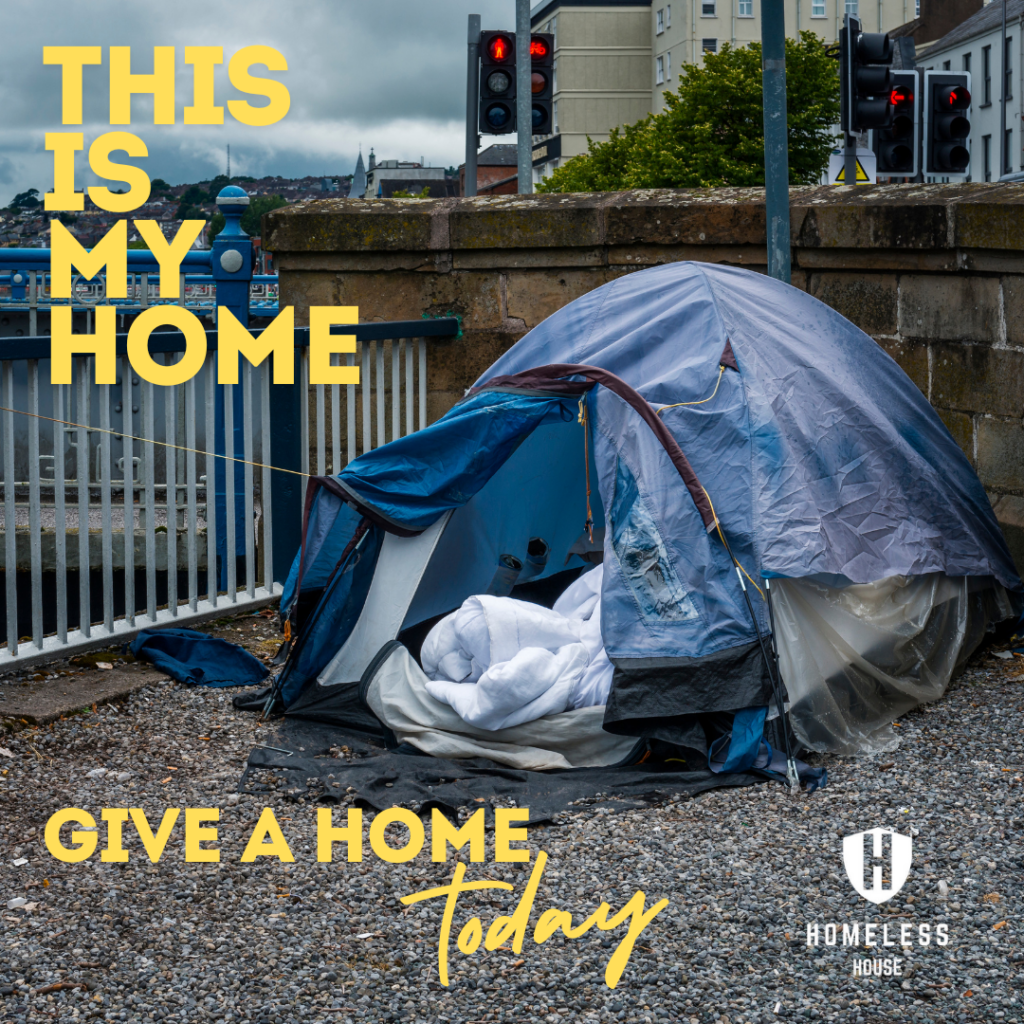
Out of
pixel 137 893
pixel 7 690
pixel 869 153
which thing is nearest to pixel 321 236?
pixel 7 690

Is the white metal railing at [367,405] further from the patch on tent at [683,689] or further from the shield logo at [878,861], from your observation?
the shield logo at [878,861]

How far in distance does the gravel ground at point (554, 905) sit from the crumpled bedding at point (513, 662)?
569mm

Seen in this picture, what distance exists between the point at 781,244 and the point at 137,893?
401 cm

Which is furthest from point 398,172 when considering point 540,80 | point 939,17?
point 540,80

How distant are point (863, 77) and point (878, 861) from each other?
8.03 meters

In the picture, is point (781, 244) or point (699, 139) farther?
point (699, 139)

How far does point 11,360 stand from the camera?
4.84 metres

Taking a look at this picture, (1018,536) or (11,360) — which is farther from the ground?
(11,360)

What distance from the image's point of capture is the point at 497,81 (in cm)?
1149

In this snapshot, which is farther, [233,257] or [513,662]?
[233,257]

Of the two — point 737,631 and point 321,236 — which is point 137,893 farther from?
point 321,236

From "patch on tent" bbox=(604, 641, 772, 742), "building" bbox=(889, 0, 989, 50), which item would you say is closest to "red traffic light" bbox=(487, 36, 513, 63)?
"patch on tent" bbox=(604, 641, 772, 742)

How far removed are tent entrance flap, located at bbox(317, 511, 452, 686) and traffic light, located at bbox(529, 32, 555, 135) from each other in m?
7.41

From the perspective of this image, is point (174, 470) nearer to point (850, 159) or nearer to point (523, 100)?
point (523, 100)
